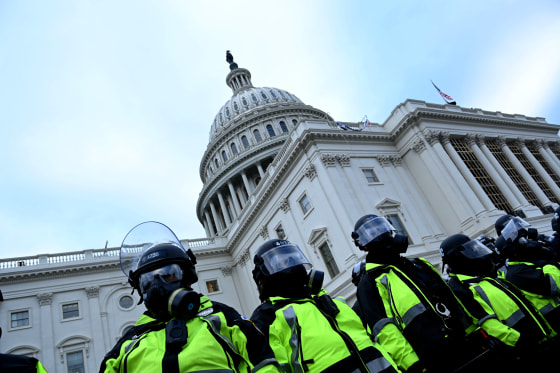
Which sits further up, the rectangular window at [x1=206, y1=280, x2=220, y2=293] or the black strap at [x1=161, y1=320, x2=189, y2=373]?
the rectangular window at [x1=206, y1=280, x2=220, y2=293]

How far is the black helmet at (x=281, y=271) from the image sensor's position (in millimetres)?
3654

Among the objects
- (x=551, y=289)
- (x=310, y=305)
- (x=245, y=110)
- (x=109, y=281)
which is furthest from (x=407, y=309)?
(x=245, y=110)

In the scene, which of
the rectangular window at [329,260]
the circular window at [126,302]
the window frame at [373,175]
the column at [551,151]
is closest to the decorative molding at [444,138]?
the window frame at [373,175]

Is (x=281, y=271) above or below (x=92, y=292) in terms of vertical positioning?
below

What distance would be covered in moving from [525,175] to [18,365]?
3321cm

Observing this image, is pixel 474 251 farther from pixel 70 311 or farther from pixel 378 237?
pixel 70 311

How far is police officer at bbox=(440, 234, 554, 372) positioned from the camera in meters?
3.56

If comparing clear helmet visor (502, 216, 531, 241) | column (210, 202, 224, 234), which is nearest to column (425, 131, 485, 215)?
clear helmet visor (502, 216, 531, 241)

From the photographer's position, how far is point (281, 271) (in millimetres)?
3678

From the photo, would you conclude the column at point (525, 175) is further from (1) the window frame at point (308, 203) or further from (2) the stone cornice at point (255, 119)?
(2) the stone cornice at point (255, 119)

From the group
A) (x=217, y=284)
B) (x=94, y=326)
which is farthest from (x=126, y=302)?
(x=217, y=284)

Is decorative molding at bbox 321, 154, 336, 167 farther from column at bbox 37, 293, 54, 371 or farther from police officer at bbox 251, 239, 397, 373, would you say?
column at bbox 37, 293, 54, 371

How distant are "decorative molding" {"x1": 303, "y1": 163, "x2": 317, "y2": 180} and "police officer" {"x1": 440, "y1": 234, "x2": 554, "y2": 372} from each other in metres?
19.5

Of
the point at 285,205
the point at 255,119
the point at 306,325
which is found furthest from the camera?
the point at 255,119
